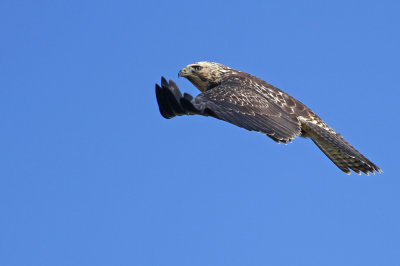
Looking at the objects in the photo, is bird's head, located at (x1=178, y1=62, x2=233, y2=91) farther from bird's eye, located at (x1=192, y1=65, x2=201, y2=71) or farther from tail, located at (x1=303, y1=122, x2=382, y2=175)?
tail, located at (x1=303, y1=122, x2=382, y2=175)

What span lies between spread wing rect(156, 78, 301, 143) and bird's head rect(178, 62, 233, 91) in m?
1.15

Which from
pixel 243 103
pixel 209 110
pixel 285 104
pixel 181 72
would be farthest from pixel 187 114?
pixel 181 72

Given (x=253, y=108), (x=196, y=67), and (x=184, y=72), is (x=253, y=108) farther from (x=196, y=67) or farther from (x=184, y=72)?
(x=184, y=72)

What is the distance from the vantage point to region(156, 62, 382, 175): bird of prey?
13758 millimetres

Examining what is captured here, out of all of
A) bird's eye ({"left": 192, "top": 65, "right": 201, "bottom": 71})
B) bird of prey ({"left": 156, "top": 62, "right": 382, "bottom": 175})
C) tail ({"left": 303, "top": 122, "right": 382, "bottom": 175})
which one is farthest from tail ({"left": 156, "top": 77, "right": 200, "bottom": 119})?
bird's eye ({"left": 192, "top": 65, "right": 201, "bottom": 71})

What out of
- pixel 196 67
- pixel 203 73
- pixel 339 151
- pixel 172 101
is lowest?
pixel 172 101

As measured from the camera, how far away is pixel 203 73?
Result: 56.0 ft

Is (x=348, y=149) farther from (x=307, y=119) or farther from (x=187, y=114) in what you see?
(x=187, y=114)

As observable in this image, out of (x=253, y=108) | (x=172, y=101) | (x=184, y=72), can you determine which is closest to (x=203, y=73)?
(x=184, y=72)

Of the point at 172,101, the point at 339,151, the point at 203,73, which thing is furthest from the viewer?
the point at 203,73

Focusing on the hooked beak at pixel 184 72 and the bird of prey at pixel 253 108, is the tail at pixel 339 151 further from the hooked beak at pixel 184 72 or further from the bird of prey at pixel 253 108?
the hooked beak at pixel 184 72

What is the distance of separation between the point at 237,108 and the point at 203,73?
2714 millimetres

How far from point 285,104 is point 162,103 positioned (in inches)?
103

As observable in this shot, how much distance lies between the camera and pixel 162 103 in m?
13.8
